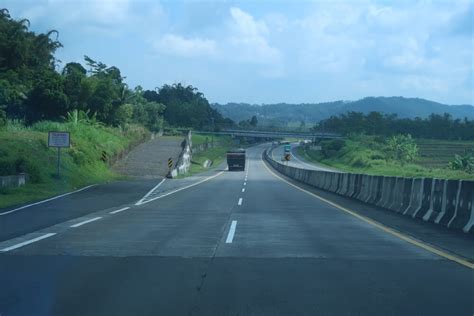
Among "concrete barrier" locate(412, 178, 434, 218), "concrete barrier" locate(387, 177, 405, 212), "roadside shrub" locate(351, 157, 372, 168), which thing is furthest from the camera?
"roadside shrub" locate(351, 157, 372, 168)

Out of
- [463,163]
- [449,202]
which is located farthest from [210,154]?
[449,202]

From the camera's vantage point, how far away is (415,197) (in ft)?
64.0

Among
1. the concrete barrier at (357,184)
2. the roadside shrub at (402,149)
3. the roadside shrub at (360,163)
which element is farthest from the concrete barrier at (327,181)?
the roadside shrub at (360,163)

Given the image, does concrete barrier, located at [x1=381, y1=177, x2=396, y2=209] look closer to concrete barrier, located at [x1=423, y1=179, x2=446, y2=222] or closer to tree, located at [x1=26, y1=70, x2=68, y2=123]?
concrete barrier, located at [x1=423, y1=179, x2=446, y2=222]

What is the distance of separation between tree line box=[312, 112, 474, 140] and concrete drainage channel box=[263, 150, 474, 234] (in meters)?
27.6

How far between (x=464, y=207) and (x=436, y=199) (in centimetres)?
200

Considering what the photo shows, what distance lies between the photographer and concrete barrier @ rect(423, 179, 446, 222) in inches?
669

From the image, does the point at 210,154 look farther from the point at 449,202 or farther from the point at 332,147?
the point at 449,202

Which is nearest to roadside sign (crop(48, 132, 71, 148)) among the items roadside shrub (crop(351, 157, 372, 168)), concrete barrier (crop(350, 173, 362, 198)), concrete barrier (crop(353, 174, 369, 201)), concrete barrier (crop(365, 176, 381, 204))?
concrete barrier (crop(350, 173, 362, 198))

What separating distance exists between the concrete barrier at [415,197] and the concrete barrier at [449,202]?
184cm

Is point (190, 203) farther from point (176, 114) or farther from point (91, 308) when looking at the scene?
point (176, 114)

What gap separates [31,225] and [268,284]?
961 cm

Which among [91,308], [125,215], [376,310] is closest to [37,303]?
[91,308]

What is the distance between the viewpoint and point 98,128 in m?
54.6
